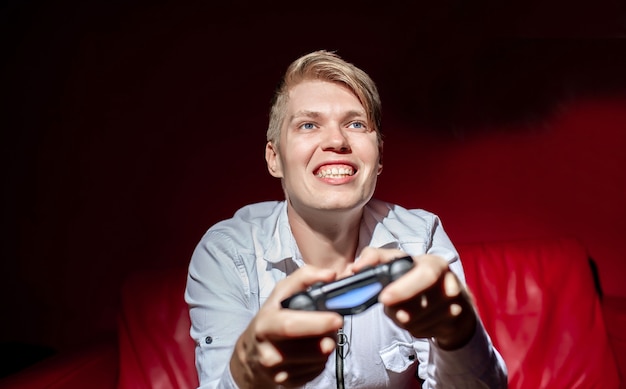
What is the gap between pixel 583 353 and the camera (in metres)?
1.52

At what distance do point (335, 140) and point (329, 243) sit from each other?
0.28 meters

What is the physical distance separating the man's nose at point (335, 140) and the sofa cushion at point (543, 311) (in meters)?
0.78

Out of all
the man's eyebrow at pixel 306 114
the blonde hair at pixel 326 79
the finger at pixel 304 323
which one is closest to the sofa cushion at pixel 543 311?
the blonde hair at pixel 326 79

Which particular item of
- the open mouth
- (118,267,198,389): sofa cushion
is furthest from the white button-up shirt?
(118,267,198,389): sofa cushion

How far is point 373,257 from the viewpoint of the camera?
66cm

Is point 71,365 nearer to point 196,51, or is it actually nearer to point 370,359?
point 370,359

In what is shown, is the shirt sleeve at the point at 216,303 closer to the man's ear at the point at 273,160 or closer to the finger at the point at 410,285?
the man's ear at the point at 273,160

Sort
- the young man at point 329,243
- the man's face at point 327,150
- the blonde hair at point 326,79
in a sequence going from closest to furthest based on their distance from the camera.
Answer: the young man at point 329,243 → the man's face at point 327,150 → the blonde hair at point 326,79

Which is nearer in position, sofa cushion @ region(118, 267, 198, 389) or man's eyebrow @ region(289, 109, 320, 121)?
man's eyebrow @ region(289, 109, 320, 121)

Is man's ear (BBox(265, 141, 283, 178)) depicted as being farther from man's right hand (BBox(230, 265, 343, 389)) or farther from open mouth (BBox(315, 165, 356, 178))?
man's right hand (BBox(230, 265, 343, 389))

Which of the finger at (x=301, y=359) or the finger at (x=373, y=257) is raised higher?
the finger at (x=373, y=257)

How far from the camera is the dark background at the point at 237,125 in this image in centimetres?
179

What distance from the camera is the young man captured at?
96 centimetres

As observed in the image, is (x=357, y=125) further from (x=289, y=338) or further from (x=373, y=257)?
(x=289, y=338)
